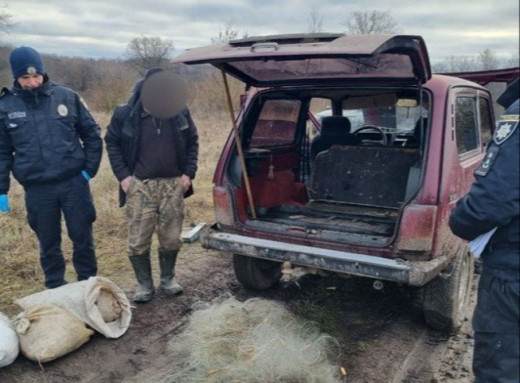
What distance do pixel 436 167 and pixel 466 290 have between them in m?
1.36

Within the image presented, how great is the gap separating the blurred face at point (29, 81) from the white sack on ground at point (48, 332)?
63.2 inches

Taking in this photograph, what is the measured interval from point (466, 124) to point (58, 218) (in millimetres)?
3321

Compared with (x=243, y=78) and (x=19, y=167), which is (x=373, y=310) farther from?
(x=19, y=167)

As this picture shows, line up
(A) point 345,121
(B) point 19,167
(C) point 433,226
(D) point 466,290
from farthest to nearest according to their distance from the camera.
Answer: (A) point 345,121 < (D) point 466,290 < (B) point 19,167 < (C) point 433,226

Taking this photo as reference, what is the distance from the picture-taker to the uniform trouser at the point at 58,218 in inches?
157

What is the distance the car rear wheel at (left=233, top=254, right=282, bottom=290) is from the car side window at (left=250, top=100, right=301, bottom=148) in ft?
3.27

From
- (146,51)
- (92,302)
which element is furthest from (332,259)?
(146,51)

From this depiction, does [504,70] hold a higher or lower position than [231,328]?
higher

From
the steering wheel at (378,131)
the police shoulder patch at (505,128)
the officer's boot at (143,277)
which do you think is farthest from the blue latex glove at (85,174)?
the police shoulder patch at (505,128)

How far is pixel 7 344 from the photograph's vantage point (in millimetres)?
3143

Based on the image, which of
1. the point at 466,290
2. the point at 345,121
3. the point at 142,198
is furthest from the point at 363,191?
the point at 142,198

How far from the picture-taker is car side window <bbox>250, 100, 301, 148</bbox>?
4.52m

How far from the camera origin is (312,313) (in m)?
4.11

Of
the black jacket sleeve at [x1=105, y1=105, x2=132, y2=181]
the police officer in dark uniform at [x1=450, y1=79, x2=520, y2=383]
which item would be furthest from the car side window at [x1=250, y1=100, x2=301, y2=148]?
the police officer in dark uniform at [x1=450, y1=79, x2=520, y2=383]
